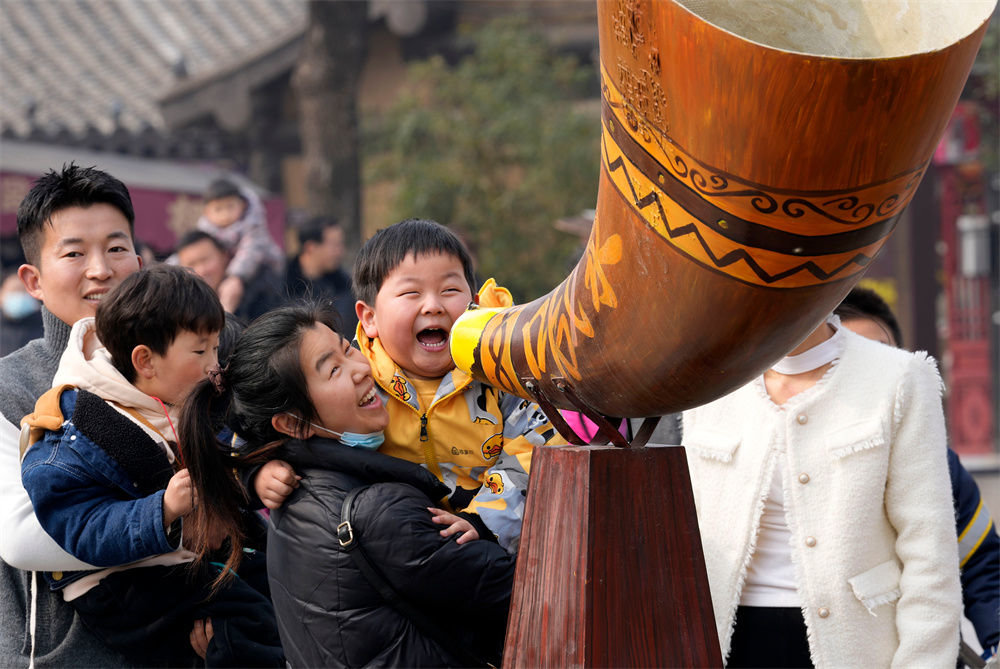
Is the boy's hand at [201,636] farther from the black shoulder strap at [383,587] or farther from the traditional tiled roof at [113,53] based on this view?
the traditional tiled roof at [113,53]

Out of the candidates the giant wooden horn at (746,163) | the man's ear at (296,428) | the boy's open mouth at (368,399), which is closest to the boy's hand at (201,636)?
the man's ear at (296,428)

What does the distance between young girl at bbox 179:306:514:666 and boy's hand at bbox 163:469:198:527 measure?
0.05m

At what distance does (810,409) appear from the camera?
233 cm

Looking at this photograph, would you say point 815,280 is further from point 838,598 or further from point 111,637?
point 111,637

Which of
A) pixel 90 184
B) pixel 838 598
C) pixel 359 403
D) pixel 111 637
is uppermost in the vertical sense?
pixel 90 184

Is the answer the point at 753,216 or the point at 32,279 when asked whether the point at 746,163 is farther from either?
the point at 32,279

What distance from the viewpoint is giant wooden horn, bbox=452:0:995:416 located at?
106 centimetres

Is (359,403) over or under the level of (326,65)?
under

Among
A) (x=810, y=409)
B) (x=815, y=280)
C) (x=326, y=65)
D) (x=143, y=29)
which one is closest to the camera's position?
(x=815, y=280)

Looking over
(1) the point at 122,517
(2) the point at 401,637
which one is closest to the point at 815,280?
(2) the point at 401,637

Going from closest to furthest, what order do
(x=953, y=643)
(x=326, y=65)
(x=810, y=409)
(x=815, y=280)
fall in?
1. (x=815, y=280)
2. (x=953, y=643)
3. (x=810, y=409)
4. (x=326, y=65)

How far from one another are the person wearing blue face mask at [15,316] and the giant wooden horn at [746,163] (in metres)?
5.30

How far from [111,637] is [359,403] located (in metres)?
0.74

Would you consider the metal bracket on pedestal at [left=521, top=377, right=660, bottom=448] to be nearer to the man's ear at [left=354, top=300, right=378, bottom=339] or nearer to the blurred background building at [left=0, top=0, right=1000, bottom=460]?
the man's ear at [left=354, top=300, right=378, bottom=339]
